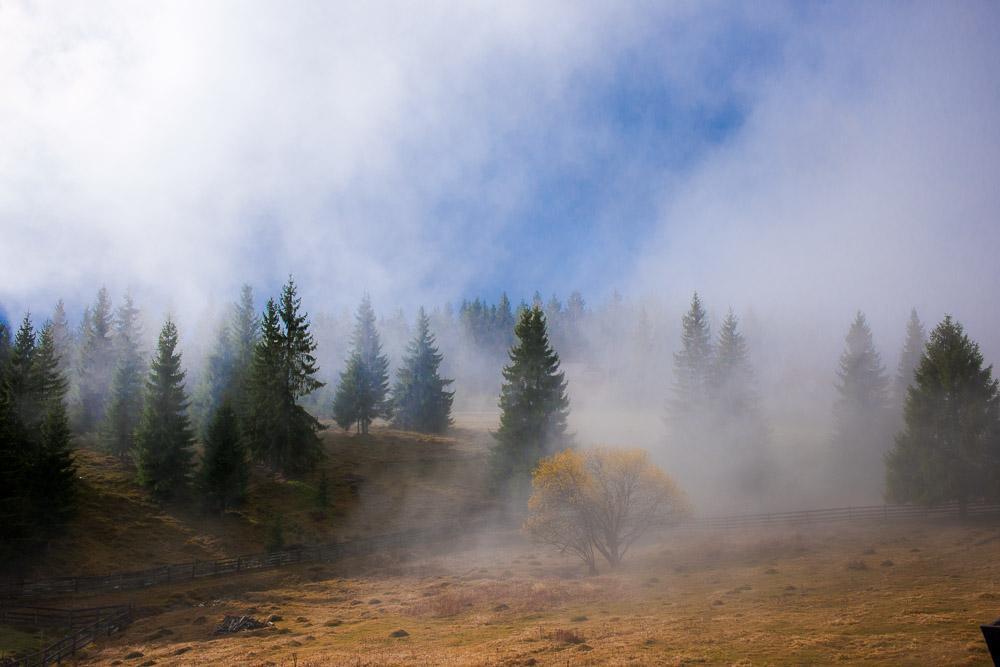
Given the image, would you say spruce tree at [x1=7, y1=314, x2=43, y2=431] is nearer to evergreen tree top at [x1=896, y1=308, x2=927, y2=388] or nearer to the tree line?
the tree line

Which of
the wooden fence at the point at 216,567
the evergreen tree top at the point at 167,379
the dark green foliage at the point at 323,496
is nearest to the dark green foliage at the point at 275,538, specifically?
the wooden fence at the point at 216,567

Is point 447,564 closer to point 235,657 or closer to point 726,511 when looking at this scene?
point 235,657

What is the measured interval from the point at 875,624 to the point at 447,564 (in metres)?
32.3

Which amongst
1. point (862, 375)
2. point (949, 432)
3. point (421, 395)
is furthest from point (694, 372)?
point (421, 395)

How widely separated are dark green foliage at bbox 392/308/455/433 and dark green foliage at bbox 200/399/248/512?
99.6ft

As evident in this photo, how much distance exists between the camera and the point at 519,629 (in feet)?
103

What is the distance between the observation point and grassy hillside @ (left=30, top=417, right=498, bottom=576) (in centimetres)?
4656

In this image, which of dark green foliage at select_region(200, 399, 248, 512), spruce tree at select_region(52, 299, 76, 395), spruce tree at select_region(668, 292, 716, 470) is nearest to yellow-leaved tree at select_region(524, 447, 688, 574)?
dark green foliage at select_region(200, 399, 248, 512)

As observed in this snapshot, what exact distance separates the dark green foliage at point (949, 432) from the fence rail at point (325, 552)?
2.05 metres

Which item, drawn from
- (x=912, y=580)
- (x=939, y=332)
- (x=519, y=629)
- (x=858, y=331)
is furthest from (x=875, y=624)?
(x=858, y=331)

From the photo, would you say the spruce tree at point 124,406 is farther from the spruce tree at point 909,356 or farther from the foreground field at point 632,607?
the spruce tree at point 909,356

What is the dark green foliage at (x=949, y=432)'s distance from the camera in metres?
50.2

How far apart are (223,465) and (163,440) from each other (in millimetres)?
6582

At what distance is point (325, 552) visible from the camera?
51.4m
